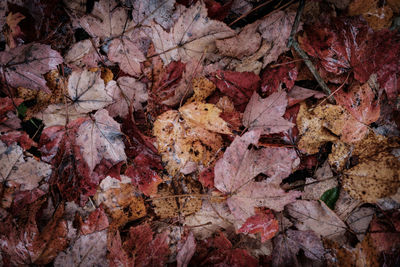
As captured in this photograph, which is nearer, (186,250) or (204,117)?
(204,117)

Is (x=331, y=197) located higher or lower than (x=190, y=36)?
lower

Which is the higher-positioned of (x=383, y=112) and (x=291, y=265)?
(x=383, y=112)

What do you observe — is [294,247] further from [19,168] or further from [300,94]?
[19,168]

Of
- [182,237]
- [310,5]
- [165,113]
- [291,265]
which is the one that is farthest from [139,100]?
[291,265]

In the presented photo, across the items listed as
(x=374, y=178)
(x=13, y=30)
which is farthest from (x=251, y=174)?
(x=13, y=30)

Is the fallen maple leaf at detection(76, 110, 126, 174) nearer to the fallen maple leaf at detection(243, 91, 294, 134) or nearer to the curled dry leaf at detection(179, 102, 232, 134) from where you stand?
the curled dry leaf at detection(179, 102, 232, 134)

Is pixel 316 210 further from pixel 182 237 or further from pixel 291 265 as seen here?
pixel 182 237
